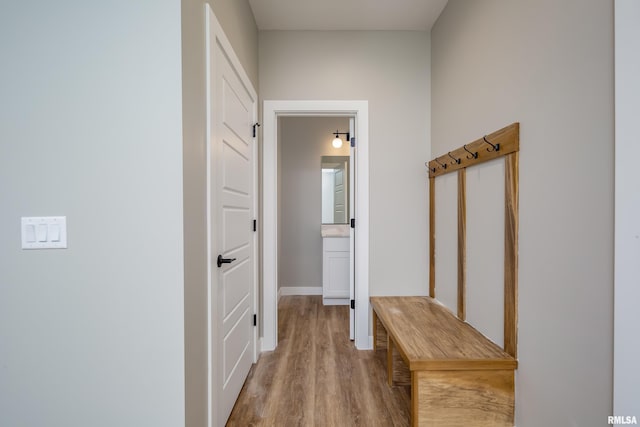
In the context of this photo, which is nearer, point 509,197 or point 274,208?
point 509,197

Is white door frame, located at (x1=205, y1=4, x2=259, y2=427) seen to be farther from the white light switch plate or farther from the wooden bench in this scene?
the wooden bench

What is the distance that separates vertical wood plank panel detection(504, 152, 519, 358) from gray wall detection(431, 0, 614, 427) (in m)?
0.03

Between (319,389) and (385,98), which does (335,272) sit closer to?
(319,389)

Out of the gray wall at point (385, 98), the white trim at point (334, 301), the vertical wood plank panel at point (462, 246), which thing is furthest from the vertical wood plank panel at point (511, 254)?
the white trim at point (334, 301)

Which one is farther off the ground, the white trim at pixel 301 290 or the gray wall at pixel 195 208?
the gray wall at pixel 195 208

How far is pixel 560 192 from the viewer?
1.22 meters

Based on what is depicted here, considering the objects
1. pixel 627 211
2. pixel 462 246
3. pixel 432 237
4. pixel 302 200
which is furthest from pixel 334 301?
pixel 627 211

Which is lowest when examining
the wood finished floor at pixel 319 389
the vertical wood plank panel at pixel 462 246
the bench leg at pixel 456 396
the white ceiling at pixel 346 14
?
the wood finished floor at pixel 319 389

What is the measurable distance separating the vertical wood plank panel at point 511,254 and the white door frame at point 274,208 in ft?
3.89

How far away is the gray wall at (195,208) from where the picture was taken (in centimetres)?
119

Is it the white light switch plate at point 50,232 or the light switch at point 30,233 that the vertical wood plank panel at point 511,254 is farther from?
the light switch at point 30,233

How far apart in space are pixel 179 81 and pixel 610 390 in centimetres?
177

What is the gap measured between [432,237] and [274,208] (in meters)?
1.31

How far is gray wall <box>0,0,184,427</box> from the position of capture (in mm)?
1135
